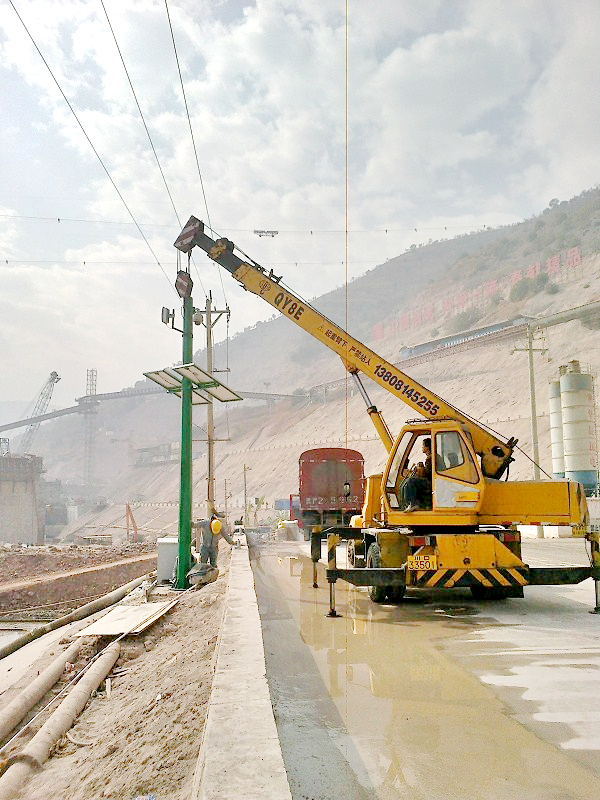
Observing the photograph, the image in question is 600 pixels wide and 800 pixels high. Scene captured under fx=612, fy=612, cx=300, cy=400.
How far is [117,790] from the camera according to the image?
4.05 metres

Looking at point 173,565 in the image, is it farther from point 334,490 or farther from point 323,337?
point 334,490

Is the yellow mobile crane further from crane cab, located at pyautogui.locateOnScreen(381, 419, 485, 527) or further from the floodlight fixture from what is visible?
the floodlight fixture

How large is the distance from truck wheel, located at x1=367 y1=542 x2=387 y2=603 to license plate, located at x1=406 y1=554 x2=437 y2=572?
53cm

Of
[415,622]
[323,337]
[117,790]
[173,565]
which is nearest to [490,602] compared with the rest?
[415,622]

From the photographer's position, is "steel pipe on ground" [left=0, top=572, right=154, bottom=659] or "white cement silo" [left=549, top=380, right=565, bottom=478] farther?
"white cement silo" [left=549, top=380, right=565, bottom=478]

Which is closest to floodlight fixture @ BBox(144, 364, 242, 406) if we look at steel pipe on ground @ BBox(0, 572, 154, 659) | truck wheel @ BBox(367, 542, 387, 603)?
truck wheel @ BBox(367, 542, 387, 603)

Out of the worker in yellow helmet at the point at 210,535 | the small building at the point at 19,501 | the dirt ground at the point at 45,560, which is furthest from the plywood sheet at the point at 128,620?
the small building at the point at 19,501

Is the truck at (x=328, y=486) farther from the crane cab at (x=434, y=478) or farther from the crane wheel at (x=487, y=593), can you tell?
the crane cab at (x=434, y=478)

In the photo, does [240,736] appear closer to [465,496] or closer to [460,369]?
[465,496]

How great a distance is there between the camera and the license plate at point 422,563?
8188mm

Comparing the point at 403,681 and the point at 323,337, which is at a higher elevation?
the point at 323,337

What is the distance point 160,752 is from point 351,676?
6.21 feet

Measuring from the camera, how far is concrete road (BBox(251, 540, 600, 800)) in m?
3.53

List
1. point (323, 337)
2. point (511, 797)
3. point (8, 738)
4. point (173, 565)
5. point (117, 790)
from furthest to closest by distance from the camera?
point (173, 565)
point (323, 337)
point (8, 738)
point (117, 790)
point (511, 797)
